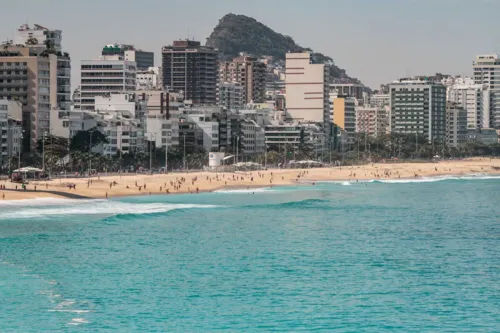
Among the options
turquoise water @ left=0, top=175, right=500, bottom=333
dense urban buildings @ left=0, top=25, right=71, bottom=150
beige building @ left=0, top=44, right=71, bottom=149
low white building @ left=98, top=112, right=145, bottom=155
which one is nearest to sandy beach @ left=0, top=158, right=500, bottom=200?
turquoise water @ left=0, top=175, right=500, bottom=333

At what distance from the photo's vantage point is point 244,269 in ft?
215

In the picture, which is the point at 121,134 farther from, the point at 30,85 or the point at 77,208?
the point at 77,208

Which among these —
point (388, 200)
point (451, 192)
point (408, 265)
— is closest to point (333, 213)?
point (388, 200)

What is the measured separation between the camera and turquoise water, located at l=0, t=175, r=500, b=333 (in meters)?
51.7

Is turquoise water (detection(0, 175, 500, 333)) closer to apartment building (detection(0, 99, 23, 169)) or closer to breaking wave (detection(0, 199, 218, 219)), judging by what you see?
breaking wave (detection(0, 199, 218, 219))

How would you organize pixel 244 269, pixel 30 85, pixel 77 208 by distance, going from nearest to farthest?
pixel 244 269 < pixel 77 208 < pixel 30 85

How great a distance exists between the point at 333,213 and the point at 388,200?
25879 millimetres

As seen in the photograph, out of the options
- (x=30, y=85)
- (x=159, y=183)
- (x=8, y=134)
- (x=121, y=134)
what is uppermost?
(x=30, y=85)

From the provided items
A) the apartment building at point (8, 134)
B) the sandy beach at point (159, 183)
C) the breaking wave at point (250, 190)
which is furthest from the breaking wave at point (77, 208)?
the apartment building at point (8, 134)

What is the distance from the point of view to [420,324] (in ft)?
167

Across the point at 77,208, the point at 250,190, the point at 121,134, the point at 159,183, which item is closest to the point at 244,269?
the point at 77,208

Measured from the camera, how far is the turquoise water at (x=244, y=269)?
51688mm

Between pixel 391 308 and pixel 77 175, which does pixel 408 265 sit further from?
pixel 77 175

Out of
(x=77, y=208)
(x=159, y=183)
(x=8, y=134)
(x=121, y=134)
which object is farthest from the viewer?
(x=121, y=134)
